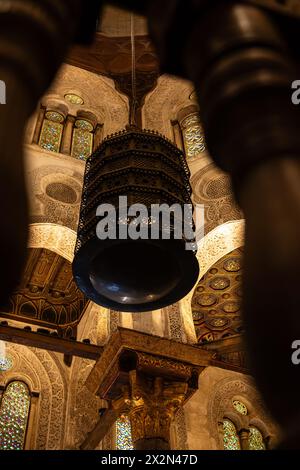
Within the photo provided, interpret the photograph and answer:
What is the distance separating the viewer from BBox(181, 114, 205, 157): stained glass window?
429 inches

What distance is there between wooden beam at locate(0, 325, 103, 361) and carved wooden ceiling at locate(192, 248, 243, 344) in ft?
12.5

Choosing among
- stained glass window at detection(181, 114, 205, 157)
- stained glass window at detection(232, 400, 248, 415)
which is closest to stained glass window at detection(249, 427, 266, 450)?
stained glass window at detection(232, 400, 248, 415)

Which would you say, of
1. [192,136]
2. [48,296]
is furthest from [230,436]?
[192,136]

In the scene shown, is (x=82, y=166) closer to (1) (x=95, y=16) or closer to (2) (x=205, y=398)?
(2) (x=205, y=398)

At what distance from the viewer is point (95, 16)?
6.39 feet

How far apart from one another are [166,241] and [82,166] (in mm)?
7399

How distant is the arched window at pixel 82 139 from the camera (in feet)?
36.0

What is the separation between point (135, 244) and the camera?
10.4ft

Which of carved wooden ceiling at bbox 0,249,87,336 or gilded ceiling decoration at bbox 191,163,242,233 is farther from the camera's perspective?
carved wooden ceiling at bbox 0,249,87,336

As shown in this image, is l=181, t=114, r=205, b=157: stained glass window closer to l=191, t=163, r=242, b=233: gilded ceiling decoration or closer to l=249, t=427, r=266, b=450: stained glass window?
l=191, t=163, r=242, b=233: gilded ceiling decoration

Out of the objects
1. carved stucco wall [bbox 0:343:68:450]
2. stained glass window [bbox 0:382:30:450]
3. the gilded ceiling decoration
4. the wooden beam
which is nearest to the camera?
the wooden beam

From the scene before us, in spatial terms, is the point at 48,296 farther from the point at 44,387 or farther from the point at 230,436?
A: the point at 230,436

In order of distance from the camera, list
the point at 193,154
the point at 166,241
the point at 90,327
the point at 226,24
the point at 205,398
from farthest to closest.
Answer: the point at 193,154
the point at 90,327
the point at 205,398
the point at 166,241
the point at 226,24
